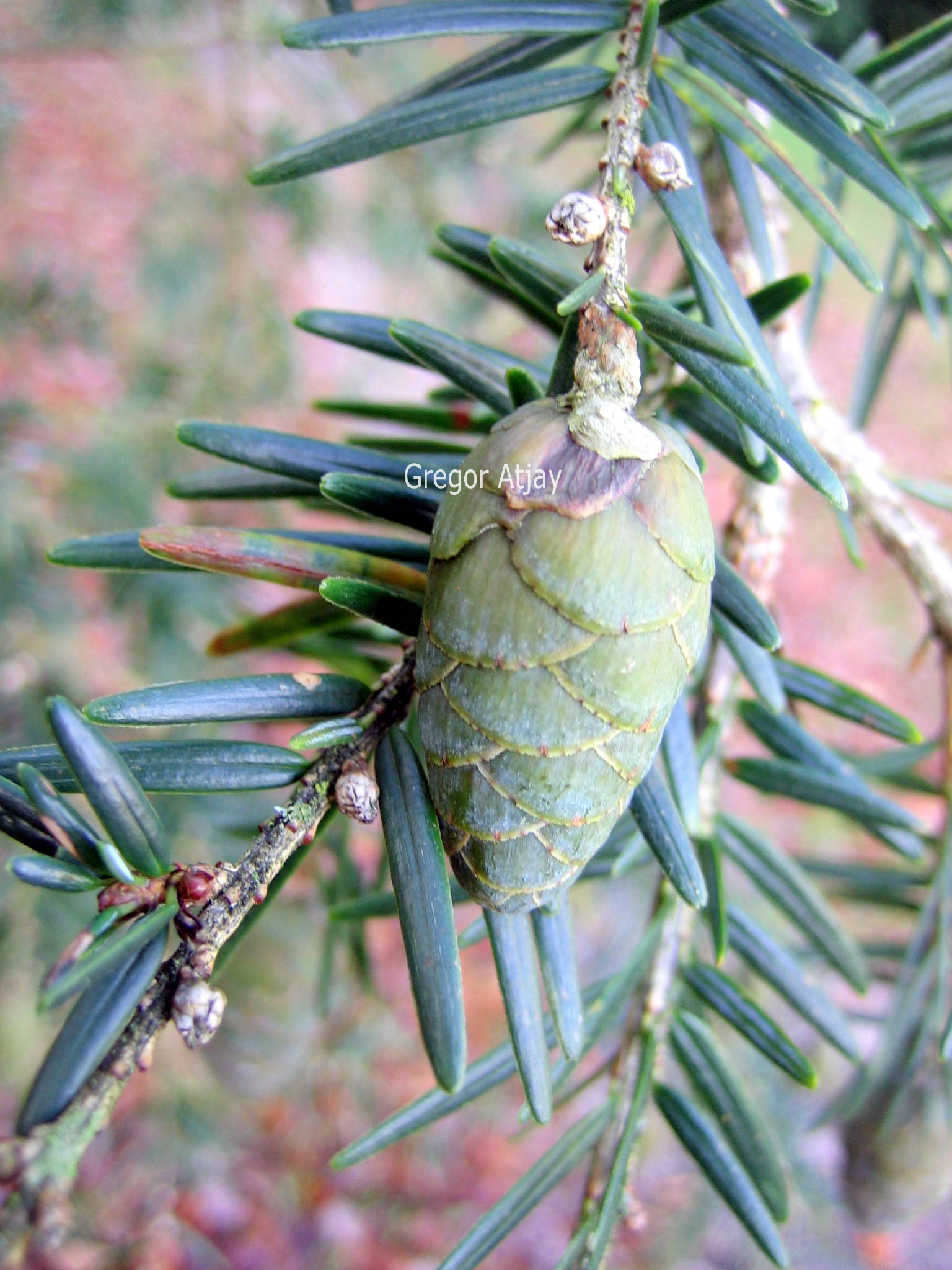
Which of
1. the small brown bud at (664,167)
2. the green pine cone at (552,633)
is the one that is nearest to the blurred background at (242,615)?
the small brown bud at (664,167)

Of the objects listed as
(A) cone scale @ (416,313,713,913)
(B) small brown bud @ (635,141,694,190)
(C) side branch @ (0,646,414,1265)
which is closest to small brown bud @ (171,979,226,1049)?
(C) side branch @ (0,646,414,1265)

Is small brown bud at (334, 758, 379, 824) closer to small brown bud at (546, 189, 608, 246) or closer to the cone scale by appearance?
the cone scale

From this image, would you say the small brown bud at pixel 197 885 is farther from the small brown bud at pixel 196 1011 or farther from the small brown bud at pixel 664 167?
the small brown bud at pixel 664 167

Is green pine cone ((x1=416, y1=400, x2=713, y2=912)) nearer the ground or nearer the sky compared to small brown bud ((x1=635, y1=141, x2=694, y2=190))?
nearer the ground

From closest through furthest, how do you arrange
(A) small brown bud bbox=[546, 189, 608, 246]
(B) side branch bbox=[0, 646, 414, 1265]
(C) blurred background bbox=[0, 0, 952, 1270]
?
1. (B) side branch bbox=[0, 646, 414, 1265]
2. (A) small brown bud bbox=[546, 189, 608, 246]
3. (C) blurred background bbox=[0, 0, 952, 1270]

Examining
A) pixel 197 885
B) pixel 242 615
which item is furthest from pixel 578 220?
pixel 242 615
